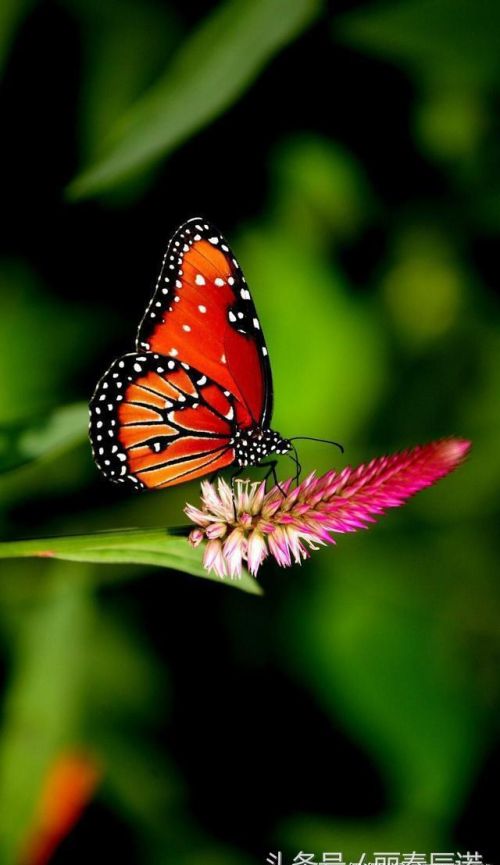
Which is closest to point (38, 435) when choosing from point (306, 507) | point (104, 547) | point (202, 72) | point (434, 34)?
point (104, 547)

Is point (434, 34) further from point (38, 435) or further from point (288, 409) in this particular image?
point (38, 435)

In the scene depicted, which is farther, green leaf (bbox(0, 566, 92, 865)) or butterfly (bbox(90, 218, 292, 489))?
green leaf (bbox(0, 566, 92, 865))

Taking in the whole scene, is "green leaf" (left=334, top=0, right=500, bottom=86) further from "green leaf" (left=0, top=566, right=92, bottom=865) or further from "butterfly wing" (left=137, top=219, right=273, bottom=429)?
"green leaf" (left=0, top=566, right=92, bottom=865)

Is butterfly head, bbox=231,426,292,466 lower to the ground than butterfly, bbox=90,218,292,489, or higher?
lower

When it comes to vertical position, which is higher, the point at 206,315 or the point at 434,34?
the point at 434,34

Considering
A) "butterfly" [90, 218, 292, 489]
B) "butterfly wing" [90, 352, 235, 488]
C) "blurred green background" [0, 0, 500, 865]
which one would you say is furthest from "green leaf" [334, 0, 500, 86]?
"butterfly wing" [90, 352, 235, 488]

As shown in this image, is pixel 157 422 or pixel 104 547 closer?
pixel 104 547
